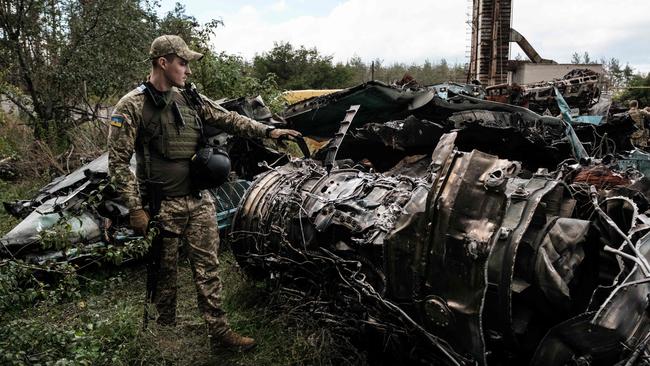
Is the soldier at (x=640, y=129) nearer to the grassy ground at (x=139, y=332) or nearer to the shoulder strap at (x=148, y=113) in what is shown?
the grassy ground at (x=139, y=332)

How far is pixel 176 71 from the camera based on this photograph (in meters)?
3.31

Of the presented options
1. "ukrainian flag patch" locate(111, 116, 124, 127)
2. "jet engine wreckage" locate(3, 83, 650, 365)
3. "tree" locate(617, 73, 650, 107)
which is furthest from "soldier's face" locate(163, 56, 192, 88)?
"tree" locate(617, 73, 650, 107)

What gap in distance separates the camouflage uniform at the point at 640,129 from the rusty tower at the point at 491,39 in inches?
606

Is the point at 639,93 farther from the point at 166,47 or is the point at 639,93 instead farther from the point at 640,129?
the point at 166,47

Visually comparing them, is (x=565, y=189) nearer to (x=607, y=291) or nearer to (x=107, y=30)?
(x=607, y=291)

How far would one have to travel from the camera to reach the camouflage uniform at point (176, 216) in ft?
10.4

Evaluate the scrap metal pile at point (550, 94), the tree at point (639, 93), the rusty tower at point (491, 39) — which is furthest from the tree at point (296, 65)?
the scrap metal pile at point (550, 94)

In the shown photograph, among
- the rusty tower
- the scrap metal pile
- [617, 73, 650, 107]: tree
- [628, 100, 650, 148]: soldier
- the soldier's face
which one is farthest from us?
the rusty tower

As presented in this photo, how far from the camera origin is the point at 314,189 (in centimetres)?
366

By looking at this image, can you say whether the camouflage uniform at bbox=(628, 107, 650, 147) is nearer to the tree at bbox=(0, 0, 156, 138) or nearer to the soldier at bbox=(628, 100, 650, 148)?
the soldier at bbox=(628, 100, 650, 148)

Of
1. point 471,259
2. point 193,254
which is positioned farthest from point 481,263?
point 193,254

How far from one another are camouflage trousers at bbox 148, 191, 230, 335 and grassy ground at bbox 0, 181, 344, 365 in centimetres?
19

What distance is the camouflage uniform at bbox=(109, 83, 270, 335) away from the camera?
3.18 meters

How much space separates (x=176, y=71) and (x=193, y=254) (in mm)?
1185
